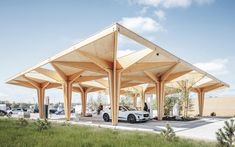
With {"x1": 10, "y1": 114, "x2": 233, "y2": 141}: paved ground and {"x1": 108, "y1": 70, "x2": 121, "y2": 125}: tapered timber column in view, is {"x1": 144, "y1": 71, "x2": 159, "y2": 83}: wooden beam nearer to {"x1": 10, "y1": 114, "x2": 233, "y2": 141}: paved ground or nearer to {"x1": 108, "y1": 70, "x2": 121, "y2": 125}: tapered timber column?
{"x1": 10, "y1": 114, "x2": 233, "y2": 141}: paved ground

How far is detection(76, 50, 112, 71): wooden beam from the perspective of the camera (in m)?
19.5

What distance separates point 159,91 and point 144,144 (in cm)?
1821

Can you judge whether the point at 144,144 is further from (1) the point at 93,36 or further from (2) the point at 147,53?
(2) the point at 147,53

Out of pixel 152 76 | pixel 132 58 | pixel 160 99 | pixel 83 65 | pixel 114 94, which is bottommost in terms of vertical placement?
pixel 160 99

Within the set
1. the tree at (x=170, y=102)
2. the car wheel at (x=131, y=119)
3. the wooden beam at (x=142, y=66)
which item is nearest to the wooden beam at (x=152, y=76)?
the wooden beam at (x=142, y=66)

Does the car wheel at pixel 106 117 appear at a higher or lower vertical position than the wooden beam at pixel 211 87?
lower

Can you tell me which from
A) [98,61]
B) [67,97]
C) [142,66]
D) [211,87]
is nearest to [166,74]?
[142,66]

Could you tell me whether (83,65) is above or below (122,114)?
above

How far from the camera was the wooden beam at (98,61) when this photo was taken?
19484 millimetres

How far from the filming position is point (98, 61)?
20.4 metres

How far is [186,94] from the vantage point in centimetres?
2953

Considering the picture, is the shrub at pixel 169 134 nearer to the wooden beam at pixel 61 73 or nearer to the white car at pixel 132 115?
the white car at pixel 132 115

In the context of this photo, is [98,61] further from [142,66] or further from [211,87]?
[211,87]

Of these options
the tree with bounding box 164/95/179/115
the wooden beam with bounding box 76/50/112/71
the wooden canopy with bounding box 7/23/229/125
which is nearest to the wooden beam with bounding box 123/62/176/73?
the wooden canopy with bounding box 7/23/229/125
